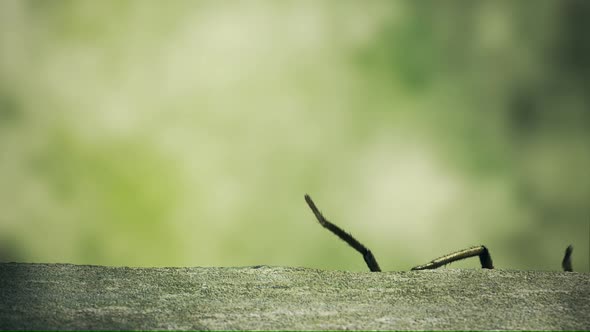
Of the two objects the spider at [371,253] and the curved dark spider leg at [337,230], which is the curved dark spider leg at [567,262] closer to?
the spider at [371,253]

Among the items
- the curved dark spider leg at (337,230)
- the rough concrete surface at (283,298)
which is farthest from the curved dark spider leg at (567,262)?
the curved dark spider leg at (337,230)

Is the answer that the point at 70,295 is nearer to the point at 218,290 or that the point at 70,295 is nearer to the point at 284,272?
the point at 218,290

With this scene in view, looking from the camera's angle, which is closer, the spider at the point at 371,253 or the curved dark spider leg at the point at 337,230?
the spider at the point at 371,253

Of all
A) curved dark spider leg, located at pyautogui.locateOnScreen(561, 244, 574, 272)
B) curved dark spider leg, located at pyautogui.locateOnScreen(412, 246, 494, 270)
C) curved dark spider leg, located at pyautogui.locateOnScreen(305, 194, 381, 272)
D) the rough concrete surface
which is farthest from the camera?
curved dark spider leg, located at pyautogui.locateOnScreen(561, 244, 574, 272)

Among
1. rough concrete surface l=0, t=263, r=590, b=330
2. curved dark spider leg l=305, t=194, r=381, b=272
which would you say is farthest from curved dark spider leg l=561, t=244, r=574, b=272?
curved dark spider leg l=305, t=194, r=381, b=272

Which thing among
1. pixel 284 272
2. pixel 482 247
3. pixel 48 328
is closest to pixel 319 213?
pixel 284 272

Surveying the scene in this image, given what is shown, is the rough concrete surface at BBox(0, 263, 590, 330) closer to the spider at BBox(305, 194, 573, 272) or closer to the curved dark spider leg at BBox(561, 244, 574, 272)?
the spider at BBox(305, 194, 573, 272)

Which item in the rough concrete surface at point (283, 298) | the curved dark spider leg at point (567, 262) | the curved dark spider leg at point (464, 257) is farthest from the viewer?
the curved dark spider leg at point (567, 262)
